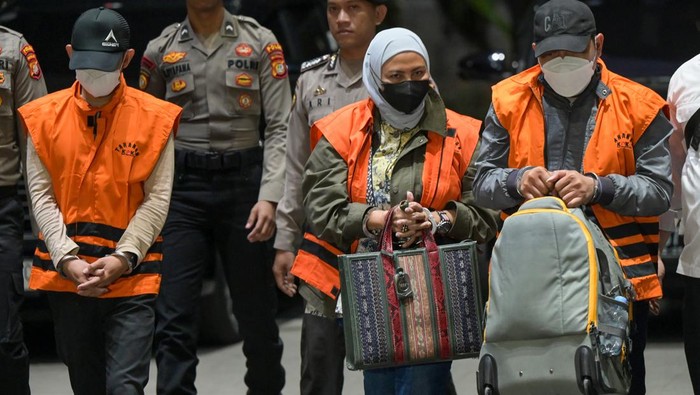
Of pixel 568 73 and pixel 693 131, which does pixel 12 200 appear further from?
pixel 693 131

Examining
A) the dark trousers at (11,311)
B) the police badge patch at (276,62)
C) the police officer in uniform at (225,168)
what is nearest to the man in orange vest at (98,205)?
the dark trousers at (11,311)

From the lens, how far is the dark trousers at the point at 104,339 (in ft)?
20.6

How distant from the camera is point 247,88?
751 centimetres

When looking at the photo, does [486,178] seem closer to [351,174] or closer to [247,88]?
[351,174]

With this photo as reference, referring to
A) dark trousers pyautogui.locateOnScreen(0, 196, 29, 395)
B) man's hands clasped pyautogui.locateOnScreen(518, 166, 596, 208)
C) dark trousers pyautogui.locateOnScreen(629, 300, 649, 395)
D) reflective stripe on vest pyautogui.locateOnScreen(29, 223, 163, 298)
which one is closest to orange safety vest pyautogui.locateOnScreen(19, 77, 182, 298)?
reflective stripe on vest pyautogui.locateOnScreen(29, 223, 163, 298)

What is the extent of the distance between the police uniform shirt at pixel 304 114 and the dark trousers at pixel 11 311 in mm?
1113

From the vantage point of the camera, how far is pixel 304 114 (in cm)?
699

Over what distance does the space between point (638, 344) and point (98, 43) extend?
236 cm

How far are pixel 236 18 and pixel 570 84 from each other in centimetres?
234

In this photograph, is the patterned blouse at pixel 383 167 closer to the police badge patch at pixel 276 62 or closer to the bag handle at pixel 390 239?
the bag handle at pixel 390 239

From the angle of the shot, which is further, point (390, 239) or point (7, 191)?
point (7, 191)

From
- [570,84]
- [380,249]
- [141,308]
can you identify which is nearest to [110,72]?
[141,308]

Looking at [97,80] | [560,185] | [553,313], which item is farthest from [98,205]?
[553,313]

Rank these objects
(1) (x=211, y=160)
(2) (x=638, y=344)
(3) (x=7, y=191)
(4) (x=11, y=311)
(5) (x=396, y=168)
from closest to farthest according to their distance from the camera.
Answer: (2) (x=638, y=344) < (5) (x=396, y=168) < (4) (x=11, y=311) < (3) (x=7, y=191) < (1) (x=211, y=160)
